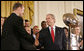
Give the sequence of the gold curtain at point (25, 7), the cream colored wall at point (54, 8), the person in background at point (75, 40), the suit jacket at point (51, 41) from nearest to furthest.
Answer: the suit jacket at point (51, 41) < the person in background at point (75, 40) < the gold curtain at point (25, 7) < the cream colored wall at point (54, 8)

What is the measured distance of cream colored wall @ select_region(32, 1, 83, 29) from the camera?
996cm

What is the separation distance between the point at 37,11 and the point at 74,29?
11.8 feet

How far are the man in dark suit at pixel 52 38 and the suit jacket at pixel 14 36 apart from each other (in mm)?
736

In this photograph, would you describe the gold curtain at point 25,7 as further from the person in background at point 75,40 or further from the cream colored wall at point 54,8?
the person in background at point 75,40

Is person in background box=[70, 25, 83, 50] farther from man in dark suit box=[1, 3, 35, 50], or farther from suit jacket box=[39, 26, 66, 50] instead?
man in dark suit box=[1, 3, 35, 50]

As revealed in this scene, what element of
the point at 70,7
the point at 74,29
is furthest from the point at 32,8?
the point at 74,29

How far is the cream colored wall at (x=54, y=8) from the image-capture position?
996 cm

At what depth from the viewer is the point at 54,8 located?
10781 mm

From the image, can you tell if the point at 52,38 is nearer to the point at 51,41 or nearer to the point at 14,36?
the point at 51,41

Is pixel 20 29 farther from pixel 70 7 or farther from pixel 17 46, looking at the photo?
pixel 70 7

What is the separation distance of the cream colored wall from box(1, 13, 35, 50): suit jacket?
4.53 meters

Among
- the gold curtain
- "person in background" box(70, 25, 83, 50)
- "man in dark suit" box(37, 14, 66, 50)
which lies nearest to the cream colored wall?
the gold curtain

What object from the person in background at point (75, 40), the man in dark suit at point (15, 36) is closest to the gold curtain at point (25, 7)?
the person in background at point (75, 40)

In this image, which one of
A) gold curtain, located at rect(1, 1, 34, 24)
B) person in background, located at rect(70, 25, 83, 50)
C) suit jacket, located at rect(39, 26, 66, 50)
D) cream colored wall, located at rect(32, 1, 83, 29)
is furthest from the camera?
cream colored wall, located at rect(32, 1, 83, 29)
